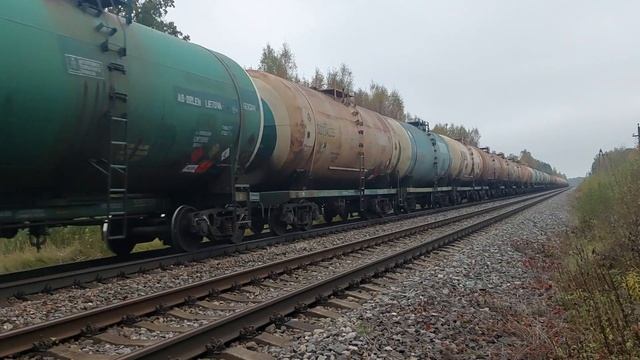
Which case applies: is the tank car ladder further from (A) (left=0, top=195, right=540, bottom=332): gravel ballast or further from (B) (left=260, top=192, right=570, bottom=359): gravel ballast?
(B) (left=260, top=192, right=570, bottom=359): gravel ballast

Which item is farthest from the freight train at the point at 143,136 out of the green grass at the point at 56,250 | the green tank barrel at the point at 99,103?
the green grass at the point at 56,250

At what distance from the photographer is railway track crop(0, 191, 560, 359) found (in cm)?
405

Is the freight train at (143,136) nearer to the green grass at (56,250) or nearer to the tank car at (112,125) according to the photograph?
the tank car at (112,125)

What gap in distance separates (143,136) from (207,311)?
2.96m

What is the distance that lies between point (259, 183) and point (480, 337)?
7095 mm

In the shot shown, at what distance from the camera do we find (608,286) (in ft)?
13.8

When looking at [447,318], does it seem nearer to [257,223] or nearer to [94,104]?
[94,104]

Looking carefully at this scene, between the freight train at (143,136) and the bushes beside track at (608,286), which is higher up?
the freight train at (143,136)

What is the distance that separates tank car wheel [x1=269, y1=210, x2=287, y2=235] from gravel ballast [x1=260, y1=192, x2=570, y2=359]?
3.93 metres

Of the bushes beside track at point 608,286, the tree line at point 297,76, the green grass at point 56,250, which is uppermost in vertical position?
the tree line at point 297,76

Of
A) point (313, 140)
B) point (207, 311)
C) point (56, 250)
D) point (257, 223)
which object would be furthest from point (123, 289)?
point (313, 140)

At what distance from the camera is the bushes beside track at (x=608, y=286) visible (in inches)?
155

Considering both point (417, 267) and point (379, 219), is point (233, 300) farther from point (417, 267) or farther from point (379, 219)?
point (379, 219)

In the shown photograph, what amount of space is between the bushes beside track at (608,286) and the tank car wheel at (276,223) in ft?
19.6
